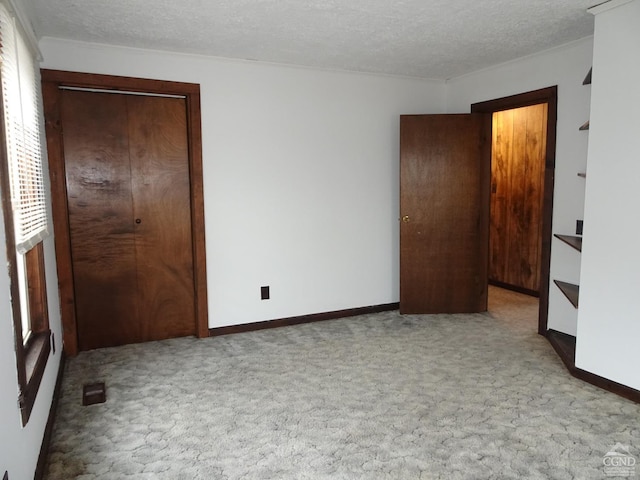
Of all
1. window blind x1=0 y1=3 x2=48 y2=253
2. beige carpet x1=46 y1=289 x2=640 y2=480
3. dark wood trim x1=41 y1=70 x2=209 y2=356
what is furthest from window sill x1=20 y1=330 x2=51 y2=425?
dark wood trim x1=41 y1=70 x2=209 y2=356

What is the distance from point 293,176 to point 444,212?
1456mm

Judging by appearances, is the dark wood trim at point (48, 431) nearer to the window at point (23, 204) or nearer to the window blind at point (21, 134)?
the window at point (23, 204)

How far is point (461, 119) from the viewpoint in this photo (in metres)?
4.28

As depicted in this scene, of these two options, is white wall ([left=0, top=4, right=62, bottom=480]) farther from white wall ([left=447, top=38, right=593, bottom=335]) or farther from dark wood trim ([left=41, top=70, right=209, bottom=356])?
white wall ([left=447, top=38, right=593, bottom=335])

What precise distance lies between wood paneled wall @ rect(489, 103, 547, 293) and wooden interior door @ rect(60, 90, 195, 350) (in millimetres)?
3636

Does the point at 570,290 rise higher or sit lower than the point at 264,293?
higher

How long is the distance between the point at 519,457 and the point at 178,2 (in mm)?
2886

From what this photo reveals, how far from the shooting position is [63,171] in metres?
3.35

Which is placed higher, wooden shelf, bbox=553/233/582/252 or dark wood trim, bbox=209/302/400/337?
wooden shelf, bbox=553/233/582/252

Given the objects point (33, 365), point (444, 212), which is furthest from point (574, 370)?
point (33, 365)

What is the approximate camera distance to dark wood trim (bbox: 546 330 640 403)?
8.77 feet

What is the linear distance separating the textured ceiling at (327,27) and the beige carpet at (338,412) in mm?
2247

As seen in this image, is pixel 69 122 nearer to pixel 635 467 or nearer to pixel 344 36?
pixel 344 36

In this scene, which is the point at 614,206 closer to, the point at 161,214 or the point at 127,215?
the point at 161,214
